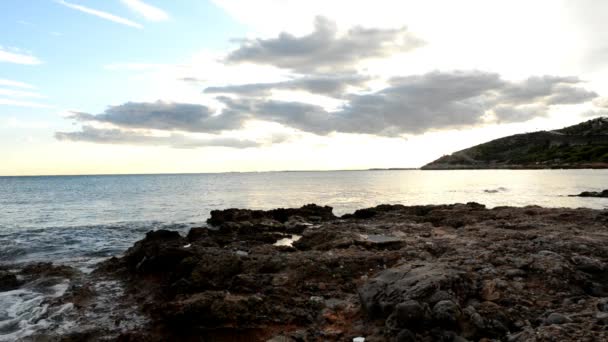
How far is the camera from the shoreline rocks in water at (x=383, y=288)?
29.1 feet

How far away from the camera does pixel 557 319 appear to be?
8656 mm

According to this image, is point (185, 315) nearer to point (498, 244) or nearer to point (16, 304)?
point (16, 304)

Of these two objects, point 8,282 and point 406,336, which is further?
point 8,282

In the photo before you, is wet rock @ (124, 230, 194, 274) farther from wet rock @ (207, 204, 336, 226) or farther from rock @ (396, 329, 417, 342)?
wet rock @ (207, 204, 336, 226)

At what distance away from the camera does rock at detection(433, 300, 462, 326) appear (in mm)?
8664

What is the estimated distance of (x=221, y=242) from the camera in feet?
73.2

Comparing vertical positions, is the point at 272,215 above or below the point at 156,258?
below

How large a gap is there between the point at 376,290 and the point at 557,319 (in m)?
3.98

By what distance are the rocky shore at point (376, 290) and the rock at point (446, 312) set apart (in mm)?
22

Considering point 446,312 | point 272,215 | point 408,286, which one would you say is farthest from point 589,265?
point 272,215

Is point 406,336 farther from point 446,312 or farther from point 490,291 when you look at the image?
point 490,291

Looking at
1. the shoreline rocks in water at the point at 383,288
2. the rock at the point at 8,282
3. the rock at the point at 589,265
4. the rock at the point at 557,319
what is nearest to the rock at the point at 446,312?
the shoreline rocks in water at the point at 383,288

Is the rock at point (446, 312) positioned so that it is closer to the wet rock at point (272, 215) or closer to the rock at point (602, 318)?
the rock at point (602, 318)

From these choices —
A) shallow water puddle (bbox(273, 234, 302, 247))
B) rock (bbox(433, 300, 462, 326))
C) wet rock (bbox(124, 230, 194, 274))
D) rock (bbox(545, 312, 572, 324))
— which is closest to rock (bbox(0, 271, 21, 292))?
wet rock (bbox(124, 230, 194, 274))
